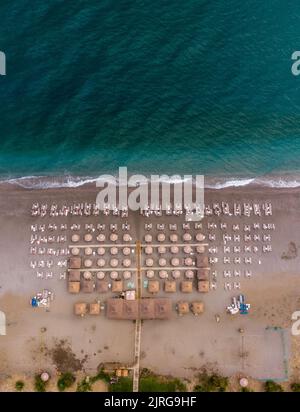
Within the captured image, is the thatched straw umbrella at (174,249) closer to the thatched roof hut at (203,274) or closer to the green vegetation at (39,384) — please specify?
the thatched roof hut at (203,274)

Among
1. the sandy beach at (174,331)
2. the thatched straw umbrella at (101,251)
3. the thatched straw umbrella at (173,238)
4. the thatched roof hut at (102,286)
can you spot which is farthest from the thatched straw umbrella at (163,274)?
the thatched straw umbrella at (101,251)

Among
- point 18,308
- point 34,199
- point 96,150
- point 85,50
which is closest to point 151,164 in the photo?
point 96,150

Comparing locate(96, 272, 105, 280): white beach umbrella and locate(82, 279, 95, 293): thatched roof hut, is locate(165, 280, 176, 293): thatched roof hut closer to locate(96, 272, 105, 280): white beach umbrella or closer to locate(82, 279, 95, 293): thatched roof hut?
locate(96, 272, 105, 280): white beach umbrella

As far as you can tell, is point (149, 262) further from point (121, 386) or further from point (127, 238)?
point (121, 386)

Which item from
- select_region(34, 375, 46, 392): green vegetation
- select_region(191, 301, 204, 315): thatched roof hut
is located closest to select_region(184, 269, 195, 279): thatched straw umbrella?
select_region(191, 301, 204, 315): thatched roof hut

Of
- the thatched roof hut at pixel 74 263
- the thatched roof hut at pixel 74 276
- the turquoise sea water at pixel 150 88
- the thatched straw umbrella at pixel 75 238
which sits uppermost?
the turquoise sea water at pixel 150 88

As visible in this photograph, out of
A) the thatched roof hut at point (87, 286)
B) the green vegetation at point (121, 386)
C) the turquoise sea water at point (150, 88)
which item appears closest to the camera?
the green vegetation at point (121, 386)
